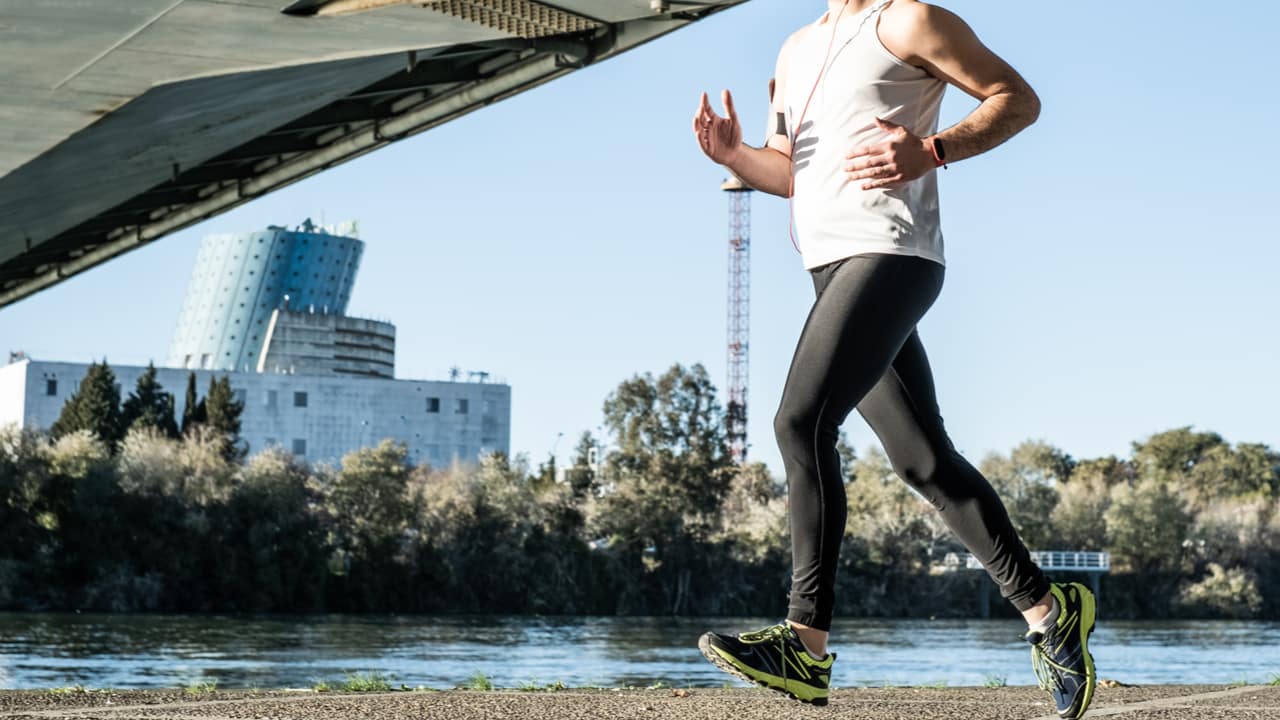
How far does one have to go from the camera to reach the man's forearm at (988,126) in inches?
171

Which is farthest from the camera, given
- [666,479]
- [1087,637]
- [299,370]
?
[299,370]

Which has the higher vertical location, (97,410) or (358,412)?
(358,412)

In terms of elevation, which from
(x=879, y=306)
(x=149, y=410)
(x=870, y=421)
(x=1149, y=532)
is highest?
(x=149, y=410)

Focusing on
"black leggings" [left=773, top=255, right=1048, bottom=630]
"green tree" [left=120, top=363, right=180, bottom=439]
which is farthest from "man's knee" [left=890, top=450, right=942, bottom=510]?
"green tree" [left=120, top=363, right=180, bottom=439]

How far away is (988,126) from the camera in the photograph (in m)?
4.36

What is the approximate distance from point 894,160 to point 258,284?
148130mm

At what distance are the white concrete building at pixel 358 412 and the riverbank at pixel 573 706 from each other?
103 meters

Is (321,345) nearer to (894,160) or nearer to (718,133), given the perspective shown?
(718,133)

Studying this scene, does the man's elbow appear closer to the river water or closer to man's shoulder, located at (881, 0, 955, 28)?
man's shoulder, located at (881, 0, 955, 28)

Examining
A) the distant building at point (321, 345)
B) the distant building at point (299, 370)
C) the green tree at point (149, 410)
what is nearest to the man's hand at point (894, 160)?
the green tree at point (149, 410)

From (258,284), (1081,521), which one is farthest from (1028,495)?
(258,284)

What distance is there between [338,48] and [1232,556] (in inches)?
2598

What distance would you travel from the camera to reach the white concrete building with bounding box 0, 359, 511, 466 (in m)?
111

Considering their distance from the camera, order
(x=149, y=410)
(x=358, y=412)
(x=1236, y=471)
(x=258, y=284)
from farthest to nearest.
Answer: (x=258, y=284) → (x=358, y=412) → (x=1236, y=471) → (x=149, y=410)
